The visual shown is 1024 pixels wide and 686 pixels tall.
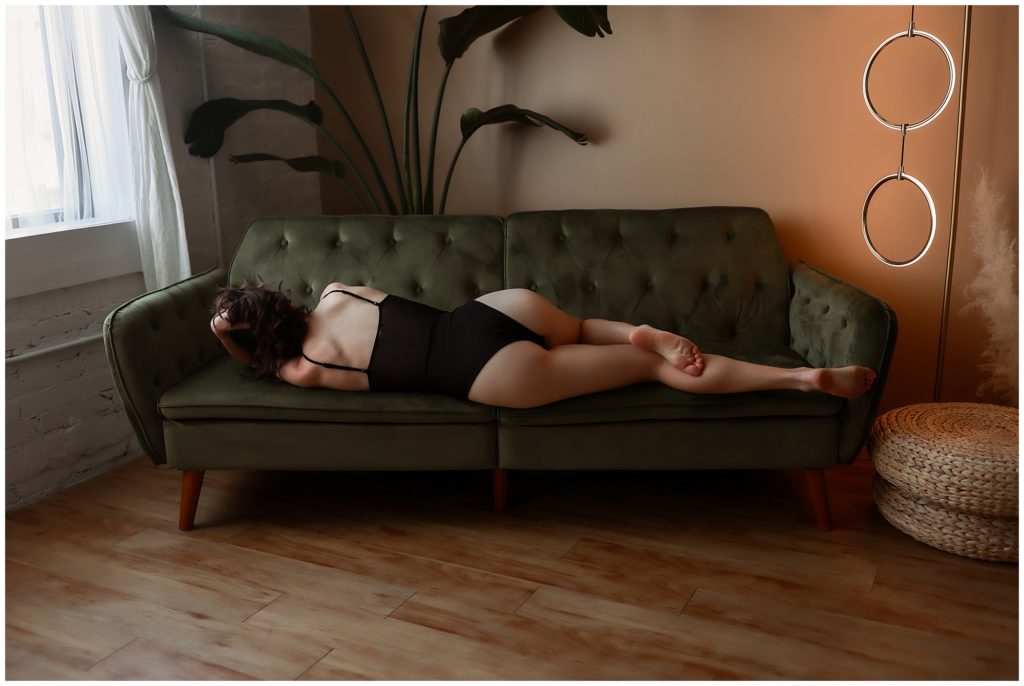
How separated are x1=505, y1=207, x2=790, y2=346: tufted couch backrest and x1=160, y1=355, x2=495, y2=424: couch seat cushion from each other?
681mm

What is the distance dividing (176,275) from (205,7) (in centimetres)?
106

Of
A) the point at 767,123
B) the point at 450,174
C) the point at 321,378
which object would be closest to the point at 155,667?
the point at 321,378

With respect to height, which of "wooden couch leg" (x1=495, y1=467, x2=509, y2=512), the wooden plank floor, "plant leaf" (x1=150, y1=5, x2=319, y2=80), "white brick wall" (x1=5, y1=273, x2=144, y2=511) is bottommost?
the wooden plank floor

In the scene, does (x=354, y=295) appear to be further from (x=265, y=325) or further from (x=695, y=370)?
(x=695, y=370)

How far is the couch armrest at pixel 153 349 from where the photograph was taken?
7.66ft

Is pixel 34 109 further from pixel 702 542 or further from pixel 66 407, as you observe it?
pixel 702 542

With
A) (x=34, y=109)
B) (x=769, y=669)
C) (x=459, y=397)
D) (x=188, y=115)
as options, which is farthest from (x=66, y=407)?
(x=769, y=669)

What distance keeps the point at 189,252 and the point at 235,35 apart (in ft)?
2.65

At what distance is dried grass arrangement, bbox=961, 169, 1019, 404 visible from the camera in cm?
272

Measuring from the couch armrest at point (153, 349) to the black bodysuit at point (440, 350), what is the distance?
427 millimetres

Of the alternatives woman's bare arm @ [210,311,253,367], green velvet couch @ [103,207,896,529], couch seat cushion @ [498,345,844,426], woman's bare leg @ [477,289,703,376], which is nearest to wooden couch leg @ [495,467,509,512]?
green velvet couch @ [103,207,896,529]

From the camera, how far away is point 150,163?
2.92 m

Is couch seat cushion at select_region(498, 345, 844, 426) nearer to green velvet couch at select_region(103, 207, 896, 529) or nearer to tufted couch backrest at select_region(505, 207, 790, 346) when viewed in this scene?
green velvet couch at select_region(103, 207, 896, 529)

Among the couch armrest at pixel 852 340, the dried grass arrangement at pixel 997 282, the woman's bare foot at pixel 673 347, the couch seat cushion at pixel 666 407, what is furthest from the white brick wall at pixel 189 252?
the dried grass arrangement at pixel 997 282
